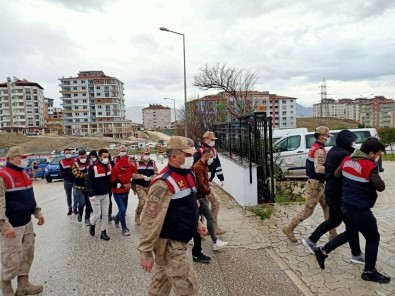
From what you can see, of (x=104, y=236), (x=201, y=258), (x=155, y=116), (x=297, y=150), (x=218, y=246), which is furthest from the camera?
(x=155, y=116)

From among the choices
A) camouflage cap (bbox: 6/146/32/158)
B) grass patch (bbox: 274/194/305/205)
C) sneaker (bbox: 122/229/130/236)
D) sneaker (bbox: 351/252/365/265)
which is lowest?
sneaker (bbox: 122/229/130/236)

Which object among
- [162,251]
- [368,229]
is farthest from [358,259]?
[162,251]

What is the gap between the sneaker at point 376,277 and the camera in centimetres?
369

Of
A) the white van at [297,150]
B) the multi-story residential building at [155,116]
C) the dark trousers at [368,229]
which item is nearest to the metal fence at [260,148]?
the dark trousers at [368,229]

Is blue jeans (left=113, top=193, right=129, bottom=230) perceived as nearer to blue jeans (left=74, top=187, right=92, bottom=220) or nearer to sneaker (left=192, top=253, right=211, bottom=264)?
blue jeans (left=74, top=187, right=92, bottom=220)

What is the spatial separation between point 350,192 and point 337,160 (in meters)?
0.53

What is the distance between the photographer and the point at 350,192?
3705 millimetres

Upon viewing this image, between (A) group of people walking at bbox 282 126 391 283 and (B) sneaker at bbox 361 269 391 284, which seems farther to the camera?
(B) sneaker at bbox 361 269 391 284

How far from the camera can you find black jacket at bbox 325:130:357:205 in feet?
13.4

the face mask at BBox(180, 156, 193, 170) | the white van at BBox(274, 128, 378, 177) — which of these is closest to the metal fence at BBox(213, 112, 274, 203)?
the white van at BBox(274, 128, 378, 177)

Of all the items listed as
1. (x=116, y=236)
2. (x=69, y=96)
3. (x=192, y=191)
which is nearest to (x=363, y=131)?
(x=116, y=236)

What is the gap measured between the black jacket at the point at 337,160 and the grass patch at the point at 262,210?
97.3 inches

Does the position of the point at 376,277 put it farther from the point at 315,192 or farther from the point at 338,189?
the point at 315,192

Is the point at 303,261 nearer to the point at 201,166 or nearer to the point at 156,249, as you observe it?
the point at 201,166
